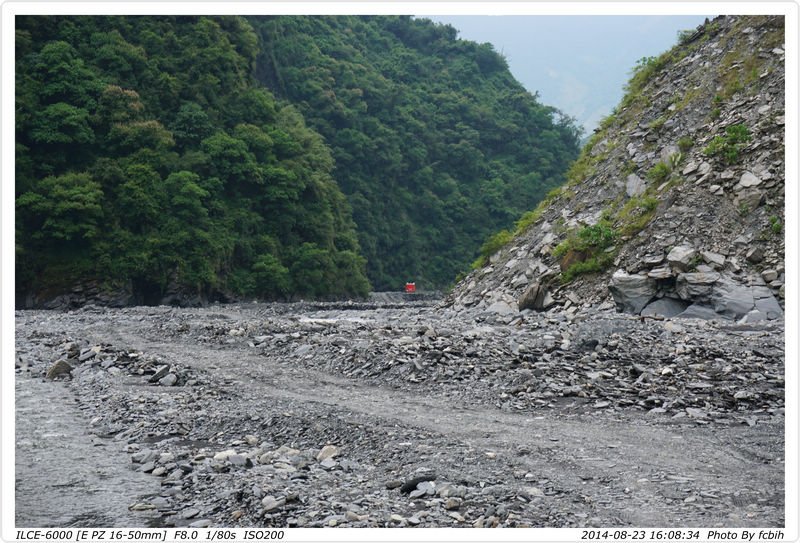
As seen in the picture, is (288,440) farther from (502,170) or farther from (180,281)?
(502,170)

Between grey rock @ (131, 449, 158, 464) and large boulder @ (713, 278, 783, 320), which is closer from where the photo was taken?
grey rock @ (131, 449, 158, 464)

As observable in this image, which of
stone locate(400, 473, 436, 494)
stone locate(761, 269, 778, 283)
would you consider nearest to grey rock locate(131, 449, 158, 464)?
stone locate(400, 473, 436, 494)

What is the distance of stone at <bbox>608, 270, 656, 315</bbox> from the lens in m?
18.0

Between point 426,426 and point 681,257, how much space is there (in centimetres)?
1074

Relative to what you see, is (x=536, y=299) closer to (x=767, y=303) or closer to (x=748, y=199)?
(x=748, y=199)

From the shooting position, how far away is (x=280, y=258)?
4838 cm

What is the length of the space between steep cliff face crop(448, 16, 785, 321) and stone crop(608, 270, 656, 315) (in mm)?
25

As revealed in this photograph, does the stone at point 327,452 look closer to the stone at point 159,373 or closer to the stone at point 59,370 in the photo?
the stone at point 159,373

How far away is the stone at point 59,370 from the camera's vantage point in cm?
1455

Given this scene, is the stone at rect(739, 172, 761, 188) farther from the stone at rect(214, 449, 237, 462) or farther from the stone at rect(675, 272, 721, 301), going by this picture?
the stone at rect(214, 449, 237, 462)

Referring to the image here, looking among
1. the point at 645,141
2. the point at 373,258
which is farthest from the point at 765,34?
the point at 373,258

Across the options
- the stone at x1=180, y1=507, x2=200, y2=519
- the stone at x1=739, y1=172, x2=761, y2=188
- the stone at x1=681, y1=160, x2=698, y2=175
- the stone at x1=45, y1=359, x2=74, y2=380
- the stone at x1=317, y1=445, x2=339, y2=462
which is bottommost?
the stone at x1=45, y1=359, x2=74, y2=380

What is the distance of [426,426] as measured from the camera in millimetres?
9477

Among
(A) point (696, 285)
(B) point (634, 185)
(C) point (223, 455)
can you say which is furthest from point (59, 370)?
(B) point (634, 185)
